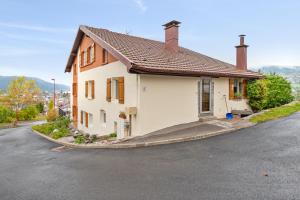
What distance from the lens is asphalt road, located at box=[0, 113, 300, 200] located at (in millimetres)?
5051

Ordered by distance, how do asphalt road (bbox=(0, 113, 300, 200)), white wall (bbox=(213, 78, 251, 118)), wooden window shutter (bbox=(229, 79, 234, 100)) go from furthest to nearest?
wooden window shutter (bbox=(229, 79, 234, 100)), white wall (bbox=(213, 78, 251, 118)), asphalt road (bbox=(0, 113, 300, 200))

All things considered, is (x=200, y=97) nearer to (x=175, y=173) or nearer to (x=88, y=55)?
(x=175, y=173)

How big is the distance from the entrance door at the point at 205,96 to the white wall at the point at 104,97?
14.6 feet

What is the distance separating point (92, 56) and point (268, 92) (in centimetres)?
1339

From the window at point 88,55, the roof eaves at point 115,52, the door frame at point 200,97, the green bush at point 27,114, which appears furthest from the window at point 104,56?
the green bush at point 27,114

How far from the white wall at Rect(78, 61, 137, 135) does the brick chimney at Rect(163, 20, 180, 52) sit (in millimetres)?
5165

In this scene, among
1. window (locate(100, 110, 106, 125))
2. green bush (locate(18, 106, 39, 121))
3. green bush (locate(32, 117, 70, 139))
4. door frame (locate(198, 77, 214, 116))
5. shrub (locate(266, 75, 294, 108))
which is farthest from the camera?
green bush (locate(18, 106, 39, 121))

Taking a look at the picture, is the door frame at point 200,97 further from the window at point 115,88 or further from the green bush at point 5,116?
the green bush at point 5,116

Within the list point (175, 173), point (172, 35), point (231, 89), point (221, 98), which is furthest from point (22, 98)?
point (175, 173)

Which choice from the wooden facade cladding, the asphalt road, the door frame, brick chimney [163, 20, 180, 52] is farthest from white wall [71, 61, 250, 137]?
brick chimney [163, 20, 180, 52]

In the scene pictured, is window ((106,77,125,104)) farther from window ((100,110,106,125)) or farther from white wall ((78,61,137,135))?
window ((100,110,106,125))

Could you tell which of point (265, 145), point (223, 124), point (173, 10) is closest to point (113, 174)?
point (265, 145)

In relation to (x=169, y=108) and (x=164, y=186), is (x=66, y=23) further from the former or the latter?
(x=164, y=186)

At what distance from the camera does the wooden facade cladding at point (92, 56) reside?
15016 mm
